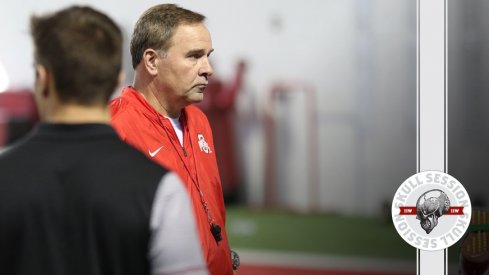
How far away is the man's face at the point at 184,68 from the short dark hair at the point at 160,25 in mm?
15

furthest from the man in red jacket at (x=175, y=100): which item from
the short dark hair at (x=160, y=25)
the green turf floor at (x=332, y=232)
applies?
the green turf floor at (x=332, y=232)

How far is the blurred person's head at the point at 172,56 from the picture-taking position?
1.92 meters

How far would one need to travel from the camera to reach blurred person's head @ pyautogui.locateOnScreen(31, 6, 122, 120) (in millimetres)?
1076

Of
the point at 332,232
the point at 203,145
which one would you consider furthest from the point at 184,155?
the point at 332,232

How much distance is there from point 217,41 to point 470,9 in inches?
29.0

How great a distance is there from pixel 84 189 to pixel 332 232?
1.32 m

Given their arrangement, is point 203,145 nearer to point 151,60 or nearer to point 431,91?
point 151,60

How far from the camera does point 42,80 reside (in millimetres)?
1104

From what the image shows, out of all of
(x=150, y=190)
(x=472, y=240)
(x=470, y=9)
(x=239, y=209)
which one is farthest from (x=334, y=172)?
(x=150, y=190)

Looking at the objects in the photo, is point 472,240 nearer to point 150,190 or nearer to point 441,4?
point 441,4

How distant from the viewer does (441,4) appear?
2.24 metres

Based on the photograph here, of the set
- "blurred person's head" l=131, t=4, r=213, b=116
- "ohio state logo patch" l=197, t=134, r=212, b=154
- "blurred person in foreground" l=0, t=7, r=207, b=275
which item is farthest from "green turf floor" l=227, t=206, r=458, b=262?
"blurred person in foreground" l=0, t=7, r=207, b=275

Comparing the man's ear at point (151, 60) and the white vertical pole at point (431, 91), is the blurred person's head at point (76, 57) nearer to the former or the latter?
the man's ear at point (151, 60)

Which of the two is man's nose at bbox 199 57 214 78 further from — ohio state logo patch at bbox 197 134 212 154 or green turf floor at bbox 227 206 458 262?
green turf floor at bbox 227 206 458 262
